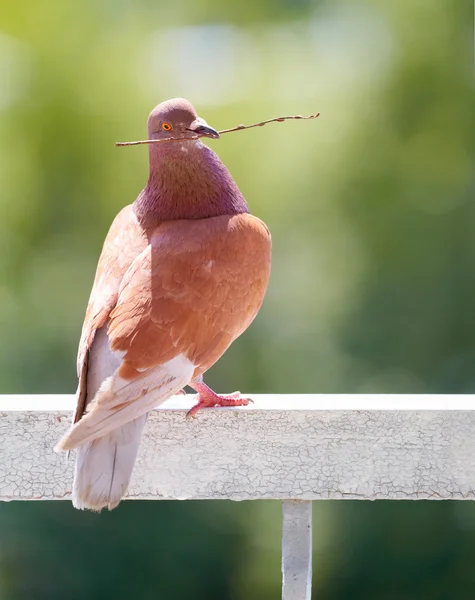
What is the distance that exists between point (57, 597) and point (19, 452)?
227 inches

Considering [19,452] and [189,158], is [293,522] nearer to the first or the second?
[19,452]

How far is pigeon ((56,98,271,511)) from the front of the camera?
1.62 meters

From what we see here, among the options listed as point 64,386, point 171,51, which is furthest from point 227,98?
point 64,386

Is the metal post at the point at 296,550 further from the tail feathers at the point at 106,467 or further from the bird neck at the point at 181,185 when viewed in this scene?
the bird neck at the point at 181,185

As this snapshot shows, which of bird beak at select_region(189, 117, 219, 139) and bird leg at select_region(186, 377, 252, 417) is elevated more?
bird beak at select_region(189, 117, 219, 139)

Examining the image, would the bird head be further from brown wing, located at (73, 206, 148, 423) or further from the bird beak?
brown wing, located at (73, 206, 148, 423)

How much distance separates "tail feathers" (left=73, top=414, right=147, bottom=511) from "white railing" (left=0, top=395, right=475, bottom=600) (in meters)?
0.07

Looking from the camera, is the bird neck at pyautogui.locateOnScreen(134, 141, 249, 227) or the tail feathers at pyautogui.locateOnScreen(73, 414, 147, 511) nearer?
the tail feathers at pyautogui.locateOnScreen(73, 414, 147, 511)

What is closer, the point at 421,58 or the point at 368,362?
the point at 368,362

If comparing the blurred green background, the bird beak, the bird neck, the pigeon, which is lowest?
the blurred green background

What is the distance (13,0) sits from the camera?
8.14 m

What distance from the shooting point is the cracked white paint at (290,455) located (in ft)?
5.37

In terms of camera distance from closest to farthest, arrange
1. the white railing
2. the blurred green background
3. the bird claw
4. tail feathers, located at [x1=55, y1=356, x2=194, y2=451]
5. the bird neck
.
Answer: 1. tail feathers, located at [x1=55, y1=356, x2=194, y2=451]
2. the white railing
3. the bird claw
4. the bird neck
5. the blurred green background

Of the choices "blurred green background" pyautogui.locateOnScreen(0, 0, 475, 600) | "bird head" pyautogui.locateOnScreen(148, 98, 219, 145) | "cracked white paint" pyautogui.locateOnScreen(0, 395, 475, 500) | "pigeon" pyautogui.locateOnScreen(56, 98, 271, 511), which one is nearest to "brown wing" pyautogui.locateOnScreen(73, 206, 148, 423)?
"pigeon" pyautogui.locateOnScreen(56, 98, 271, 511)
